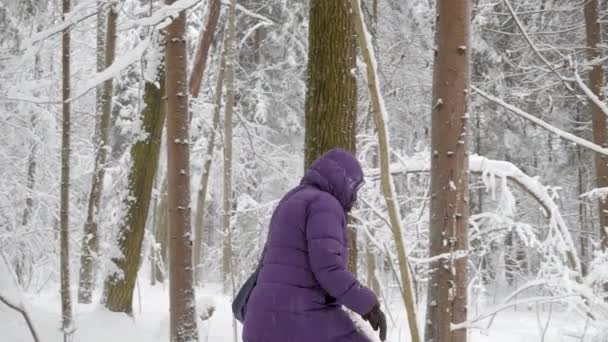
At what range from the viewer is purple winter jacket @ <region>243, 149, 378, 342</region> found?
2.77 metres

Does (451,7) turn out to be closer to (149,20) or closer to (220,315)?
(149,20)

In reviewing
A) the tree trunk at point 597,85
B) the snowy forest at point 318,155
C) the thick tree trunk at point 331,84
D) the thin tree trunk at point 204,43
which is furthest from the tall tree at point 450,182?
the tree trunk at point 597,85

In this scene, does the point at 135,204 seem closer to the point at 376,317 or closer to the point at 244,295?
the point at 244,295

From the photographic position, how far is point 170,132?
606 cm

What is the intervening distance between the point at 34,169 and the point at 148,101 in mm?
7144

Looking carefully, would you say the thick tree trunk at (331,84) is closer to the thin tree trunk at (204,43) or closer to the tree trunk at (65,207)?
the tree trunk at (65,207)

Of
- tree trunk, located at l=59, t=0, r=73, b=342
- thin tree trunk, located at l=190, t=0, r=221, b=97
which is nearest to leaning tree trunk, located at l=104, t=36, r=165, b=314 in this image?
thin tree trunk, located at l=190, t=0, r=221, b=97

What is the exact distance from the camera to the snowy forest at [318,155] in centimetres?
344

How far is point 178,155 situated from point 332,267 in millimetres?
3632

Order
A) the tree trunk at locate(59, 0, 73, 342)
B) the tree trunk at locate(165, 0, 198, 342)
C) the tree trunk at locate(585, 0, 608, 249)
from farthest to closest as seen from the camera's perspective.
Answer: the tree trunk at locate(585, 0, 608, 249) < the tree trunk at locate(59, 0, 73, 342) < the tree trunk at locate(165, 0, 198, 342)

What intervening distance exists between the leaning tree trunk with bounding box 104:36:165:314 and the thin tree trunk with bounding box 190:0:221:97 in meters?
0.74

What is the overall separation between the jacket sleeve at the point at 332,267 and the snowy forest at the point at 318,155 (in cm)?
33

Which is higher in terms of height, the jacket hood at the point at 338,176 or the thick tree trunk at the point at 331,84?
the thick tree trunk at the point at 331,84

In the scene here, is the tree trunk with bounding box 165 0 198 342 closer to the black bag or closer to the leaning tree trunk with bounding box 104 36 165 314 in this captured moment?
the leaning tree trunk with bounding box 104 36 165 314
